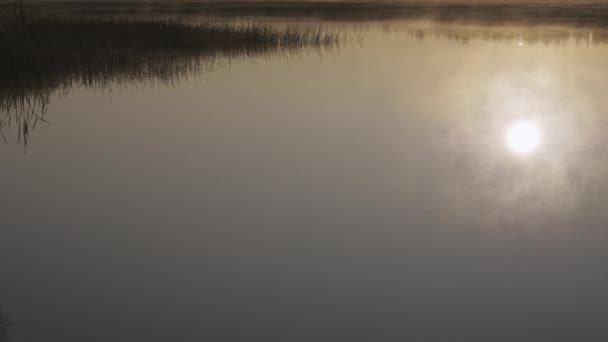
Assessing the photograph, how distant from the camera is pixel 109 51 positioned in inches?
449

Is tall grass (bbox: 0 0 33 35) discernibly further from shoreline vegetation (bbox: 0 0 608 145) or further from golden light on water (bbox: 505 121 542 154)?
golden light on water (bbox: 505 121 542 154)

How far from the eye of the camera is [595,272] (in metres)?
3.59

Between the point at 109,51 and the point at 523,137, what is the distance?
21.5 feet

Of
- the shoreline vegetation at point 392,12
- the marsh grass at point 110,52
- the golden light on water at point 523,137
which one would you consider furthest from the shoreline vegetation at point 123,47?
the shoreline vegetation at point 392,12

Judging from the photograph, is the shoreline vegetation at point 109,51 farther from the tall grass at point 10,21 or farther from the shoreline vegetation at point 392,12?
the shoreline vegetation at point 392,12

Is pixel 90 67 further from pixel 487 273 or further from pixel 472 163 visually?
pixel 487 273

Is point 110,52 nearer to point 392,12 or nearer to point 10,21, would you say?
point 10,21

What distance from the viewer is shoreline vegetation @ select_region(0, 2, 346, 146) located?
805 centimetres

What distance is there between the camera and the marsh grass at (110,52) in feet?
26.2

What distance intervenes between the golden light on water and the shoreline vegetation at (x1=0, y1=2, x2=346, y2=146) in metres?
3.33

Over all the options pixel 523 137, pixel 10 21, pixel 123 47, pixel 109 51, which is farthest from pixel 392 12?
pixel 523 137

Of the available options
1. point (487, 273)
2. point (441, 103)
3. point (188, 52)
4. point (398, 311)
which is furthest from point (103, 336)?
point (188, 52)

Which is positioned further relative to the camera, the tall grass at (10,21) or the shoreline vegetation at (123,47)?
the tall grass at (10,21)

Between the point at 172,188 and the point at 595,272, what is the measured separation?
227 centimetres
